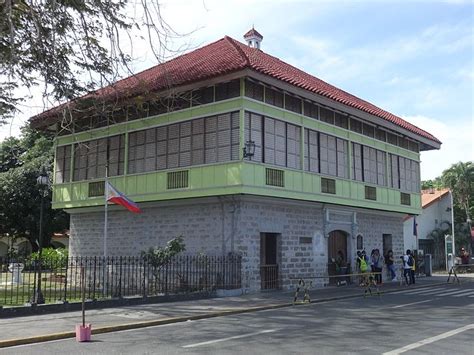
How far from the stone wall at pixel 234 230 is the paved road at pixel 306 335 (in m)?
5.51

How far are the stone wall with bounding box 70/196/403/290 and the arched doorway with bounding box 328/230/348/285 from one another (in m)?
0.30

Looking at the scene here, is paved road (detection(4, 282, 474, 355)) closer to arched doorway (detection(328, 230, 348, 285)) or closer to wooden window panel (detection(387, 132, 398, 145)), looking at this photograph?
arched doorway (detection(328, 230, 348, 285))

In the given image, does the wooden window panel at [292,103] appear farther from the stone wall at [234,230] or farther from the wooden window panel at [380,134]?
the wooden window panel at [380,134]

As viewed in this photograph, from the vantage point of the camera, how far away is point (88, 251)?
25875 millimetres

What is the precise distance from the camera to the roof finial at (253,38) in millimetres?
27584

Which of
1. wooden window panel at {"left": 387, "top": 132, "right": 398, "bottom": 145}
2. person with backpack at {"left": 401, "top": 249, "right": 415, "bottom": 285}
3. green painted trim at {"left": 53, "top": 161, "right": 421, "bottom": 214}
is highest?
wooden window panel at {"left": 387, "top": 132, "right": 398, "bottom": 145}

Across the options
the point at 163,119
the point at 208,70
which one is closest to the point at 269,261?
the point at 163,119

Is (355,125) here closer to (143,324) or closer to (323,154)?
(323,154)

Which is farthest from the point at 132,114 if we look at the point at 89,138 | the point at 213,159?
the point at 213,159

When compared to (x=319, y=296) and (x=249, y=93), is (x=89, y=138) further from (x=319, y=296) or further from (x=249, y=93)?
(x=319, y=296)

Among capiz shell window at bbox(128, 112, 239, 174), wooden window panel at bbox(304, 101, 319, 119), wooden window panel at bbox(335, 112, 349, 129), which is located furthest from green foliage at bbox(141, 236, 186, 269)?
wooden window panel at bbox(335, 112, 349, 129)

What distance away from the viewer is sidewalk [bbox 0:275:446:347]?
450 inches

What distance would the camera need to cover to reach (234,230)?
19938mm

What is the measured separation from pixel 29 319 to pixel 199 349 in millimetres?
6118
